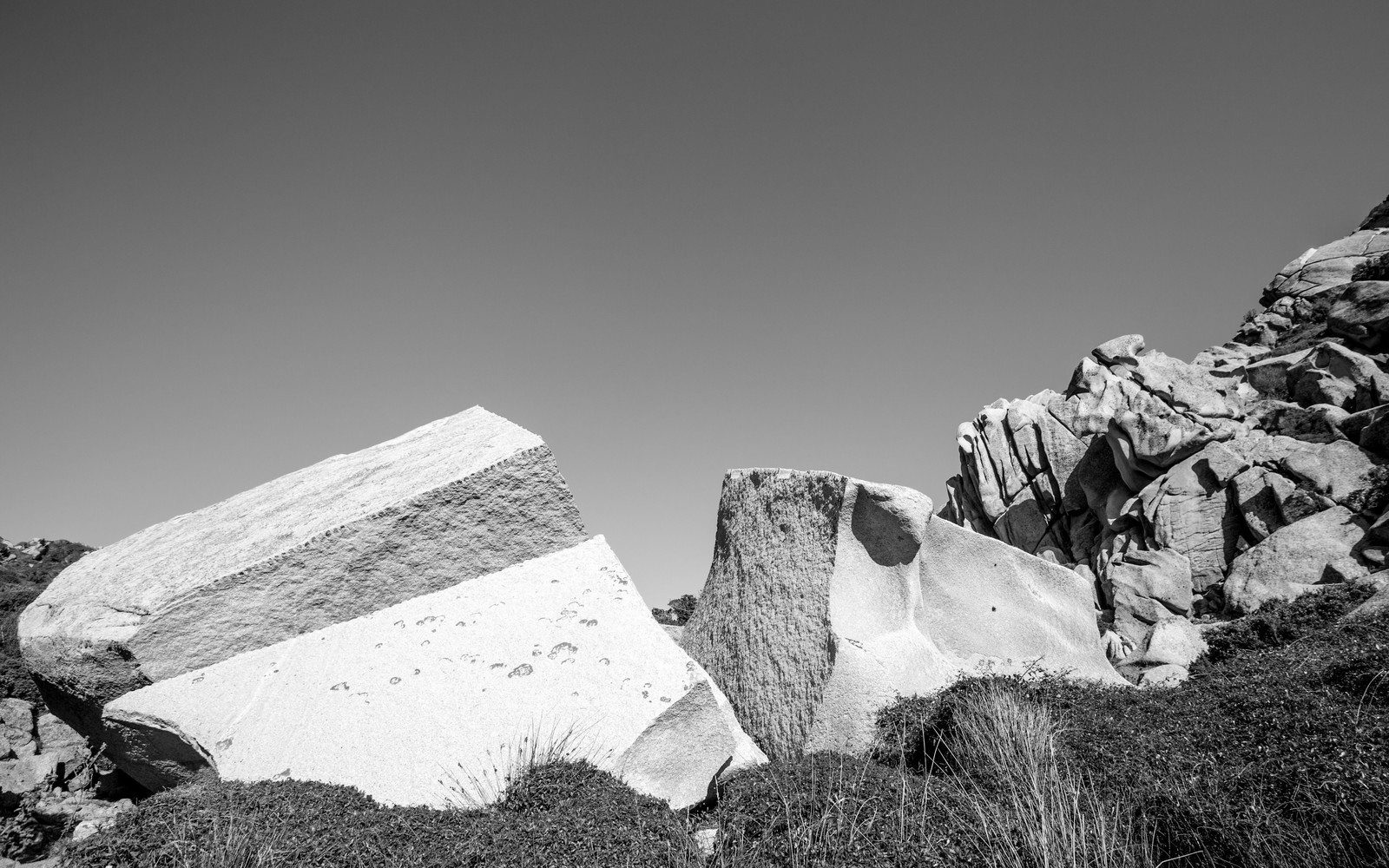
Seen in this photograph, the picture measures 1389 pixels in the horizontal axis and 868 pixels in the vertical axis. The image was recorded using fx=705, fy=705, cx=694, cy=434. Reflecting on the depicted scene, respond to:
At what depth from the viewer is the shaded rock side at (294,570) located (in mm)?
5570

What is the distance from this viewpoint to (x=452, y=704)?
5043 millimetres

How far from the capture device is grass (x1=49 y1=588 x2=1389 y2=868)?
12.2ft

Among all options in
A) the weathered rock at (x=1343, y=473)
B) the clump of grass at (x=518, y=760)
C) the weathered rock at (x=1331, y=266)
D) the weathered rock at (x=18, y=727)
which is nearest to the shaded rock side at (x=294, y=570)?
the clump of grass at (x=518, y=760)

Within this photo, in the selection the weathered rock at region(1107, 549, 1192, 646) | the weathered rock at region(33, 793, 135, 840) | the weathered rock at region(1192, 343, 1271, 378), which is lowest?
the weathered rock at region(33, 793, 135, 840)

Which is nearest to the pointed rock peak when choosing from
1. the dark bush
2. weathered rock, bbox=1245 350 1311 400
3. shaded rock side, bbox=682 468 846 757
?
weathered rock, bbox=1245 350 1311 400

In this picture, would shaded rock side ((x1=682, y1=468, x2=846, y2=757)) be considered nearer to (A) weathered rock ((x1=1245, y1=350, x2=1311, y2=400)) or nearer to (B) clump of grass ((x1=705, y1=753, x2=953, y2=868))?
(B) clump of grass ((x1=705, y1=753, x2=953, y2=868))

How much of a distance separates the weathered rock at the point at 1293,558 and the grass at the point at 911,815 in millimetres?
19689

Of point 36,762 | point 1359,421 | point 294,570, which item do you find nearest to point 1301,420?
point 1359,421

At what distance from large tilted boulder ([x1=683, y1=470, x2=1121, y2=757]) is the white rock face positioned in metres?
1.91

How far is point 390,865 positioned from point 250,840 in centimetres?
81

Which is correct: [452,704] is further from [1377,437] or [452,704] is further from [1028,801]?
[1377,437]

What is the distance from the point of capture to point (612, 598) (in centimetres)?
595

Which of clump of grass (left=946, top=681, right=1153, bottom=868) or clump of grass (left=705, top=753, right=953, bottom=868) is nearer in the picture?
clump of grass (left=946, top=681, right=1153, bottom=868)

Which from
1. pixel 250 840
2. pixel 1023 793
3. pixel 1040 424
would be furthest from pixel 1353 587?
pixel 1040 424
